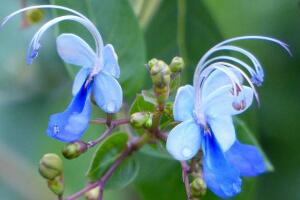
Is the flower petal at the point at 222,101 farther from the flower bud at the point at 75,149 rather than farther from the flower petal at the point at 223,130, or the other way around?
the flower bud at the point at 75,149

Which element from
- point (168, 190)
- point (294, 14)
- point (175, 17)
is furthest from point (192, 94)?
point (294, 14)

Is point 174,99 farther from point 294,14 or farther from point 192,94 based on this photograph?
point 294,14

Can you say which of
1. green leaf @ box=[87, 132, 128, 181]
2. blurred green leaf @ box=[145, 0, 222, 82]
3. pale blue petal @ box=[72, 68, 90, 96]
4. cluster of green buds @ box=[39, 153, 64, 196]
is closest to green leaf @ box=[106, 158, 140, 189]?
green leaf @ box=[87, 132, 128, 181]

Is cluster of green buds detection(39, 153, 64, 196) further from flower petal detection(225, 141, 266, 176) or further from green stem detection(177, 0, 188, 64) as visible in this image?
green stem detection(177, 0, 188, 64)

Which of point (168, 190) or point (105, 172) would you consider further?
point (168, 190)

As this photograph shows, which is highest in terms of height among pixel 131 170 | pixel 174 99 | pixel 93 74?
pixel 93 74

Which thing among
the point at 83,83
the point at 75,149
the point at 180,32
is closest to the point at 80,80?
the point at 83,83
